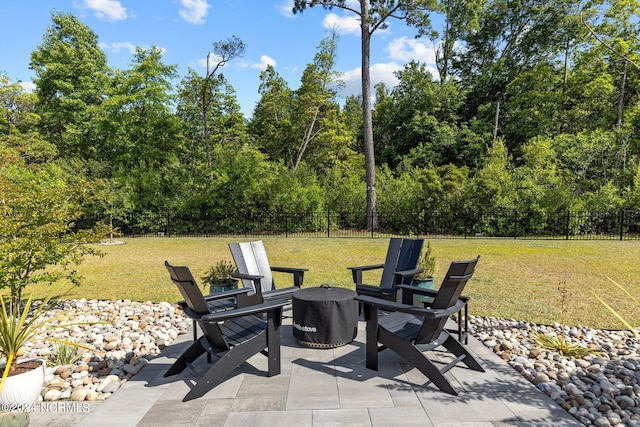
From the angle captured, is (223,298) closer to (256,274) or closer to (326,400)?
(256,274)

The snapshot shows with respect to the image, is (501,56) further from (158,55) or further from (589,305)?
(589,305)

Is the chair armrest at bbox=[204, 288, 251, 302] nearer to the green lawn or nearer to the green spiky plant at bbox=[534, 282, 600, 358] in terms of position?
the green lawn

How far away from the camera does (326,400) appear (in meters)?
2.64

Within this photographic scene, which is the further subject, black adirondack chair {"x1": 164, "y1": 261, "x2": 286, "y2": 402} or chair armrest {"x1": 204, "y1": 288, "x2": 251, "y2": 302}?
chair armrest {"x1": 204, "y1": 288, "x2": 251, "y2": 302}

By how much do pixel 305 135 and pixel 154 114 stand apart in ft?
28.9

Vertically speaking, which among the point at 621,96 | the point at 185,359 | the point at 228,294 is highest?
the point at 621,96

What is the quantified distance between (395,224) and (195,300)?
1414 centimetres

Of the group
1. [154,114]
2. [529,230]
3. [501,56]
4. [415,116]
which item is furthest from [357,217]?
[501,56]

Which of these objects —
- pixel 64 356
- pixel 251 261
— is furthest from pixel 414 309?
pixel 64 356

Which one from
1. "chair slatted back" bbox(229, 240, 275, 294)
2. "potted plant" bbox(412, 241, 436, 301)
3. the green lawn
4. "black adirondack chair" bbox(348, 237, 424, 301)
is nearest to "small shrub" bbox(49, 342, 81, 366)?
"chair slatted back" bbox(229, 240, 275, 294)

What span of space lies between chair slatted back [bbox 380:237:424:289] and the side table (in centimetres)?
100

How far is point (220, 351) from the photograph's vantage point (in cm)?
293

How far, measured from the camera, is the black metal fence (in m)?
14.2

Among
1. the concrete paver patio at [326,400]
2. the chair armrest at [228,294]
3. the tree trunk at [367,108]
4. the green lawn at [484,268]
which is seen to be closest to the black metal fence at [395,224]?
the tree trunk at [367,108]
